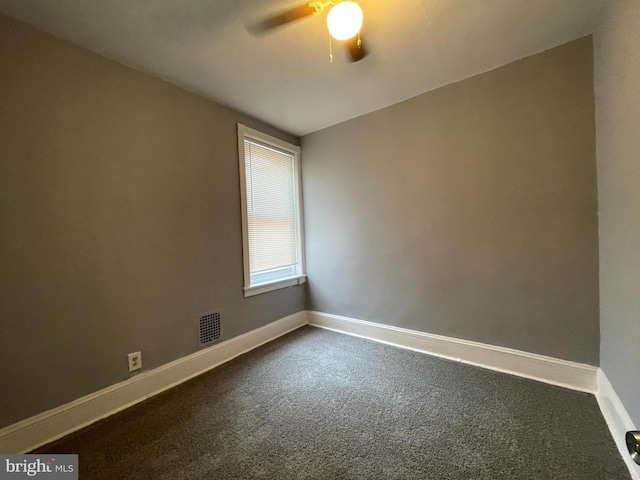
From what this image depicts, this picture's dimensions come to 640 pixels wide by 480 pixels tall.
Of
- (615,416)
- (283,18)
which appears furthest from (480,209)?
(283,18)

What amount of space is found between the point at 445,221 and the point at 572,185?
832 mm

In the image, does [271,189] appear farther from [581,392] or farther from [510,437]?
[581,392]

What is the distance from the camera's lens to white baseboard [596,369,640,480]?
1.23m

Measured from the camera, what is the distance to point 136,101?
1.89m

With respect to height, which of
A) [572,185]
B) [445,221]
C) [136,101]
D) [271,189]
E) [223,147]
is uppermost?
[136,101]

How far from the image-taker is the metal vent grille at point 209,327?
2.25m

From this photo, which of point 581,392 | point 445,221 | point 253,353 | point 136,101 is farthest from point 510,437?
point 136,101

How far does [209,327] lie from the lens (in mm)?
2299

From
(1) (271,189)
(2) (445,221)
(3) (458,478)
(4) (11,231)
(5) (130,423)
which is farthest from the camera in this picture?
(1) (271,189)

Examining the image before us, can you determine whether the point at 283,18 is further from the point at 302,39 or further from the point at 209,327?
the point at 209,327

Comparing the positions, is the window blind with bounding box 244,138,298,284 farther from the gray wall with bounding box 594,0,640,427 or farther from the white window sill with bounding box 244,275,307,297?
the gray wall with bounding box 594,0,640,427

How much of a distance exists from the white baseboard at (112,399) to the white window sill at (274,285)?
40 centimetres

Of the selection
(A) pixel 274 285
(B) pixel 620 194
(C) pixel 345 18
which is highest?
(C) pixel 345 18

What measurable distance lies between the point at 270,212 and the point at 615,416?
9.53ft
